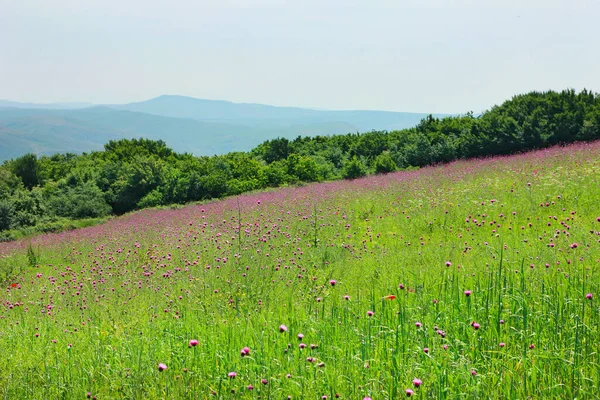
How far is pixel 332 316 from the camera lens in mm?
3891

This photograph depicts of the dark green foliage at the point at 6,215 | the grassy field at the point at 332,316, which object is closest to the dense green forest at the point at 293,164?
the dark green foliage at the point at 6,215

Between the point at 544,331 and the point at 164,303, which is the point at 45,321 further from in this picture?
the point at 544,331

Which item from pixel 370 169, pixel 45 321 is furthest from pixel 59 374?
pixel 370 169

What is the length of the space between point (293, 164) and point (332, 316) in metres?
23.1

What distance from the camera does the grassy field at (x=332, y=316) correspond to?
279cm

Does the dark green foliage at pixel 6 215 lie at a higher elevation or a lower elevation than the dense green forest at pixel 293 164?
lower

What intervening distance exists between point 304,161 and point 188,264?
Answer: 20.2 metres

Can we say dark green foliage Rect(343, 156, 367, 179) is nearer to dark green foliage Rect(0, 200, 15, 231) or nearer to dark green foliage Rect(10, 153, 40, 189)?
dark green foliage Rect(0, 200, 15, 231)

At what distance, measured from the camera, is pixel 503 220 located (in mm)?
8742

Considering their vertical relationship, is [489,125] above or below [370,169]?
above

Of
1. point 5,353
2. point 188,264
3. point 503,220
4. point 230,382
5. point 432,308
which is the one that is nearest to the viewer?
point 230,382

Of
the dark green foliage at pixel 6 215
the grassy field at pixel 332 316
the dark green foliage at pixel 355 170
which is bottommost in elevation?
the dark green foliage at pixel 6 215

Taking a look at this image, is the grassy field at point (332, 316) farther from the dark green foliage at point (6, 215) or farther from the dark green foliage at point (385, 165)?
the dark green foliage at point (6, 215)

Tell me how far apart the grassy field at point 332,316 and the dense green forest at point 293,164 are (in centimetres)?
1281
